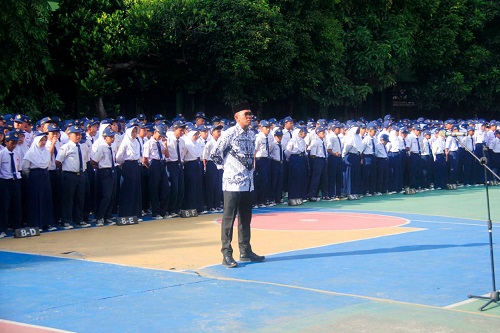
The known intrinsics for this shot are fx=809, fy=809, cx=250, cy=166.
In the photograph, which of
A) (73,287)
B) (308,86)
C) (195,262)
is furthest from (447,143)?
(73,287)

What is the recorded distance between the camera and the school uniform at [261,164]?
20172 millimetres

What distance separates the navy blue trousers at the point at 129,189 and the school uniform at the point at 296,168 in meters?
5.57

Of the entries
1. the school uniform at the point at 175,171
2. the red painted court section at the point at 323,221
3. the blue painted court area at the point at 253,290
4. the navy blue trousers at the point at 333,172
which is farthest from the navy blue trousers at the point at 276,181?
the blue painted court area at the point at 253,290

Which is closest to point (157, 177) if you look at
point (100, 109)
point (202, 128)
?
point (202, 128)

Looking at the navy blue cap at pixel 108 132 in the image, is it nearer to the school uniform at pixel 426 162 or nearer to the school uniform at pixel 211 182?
the school uniform at pixel 211 182

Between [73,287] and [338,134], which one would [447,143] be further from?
[73,287]

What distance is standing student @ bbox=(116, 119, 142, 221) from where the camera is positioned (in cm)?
1678

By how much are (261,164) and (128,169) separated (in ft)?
14.6

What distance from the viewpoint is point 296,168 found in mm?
21469

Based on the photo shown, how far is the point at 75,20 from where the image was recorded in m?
24.8

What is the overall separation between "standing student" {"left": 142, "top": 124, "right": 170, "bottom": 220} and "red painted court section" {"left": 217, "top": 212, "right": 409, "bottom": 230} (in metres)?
1.46

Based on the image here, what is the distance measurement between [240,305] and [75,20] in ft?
58.1

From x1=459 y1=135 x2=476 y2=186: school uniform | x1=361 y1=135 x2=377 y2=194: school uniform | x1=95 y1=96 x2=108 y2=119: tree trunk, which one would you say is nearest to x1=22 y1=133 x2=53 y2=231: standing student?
x1=95 y1=96 x2=108 y2=119: tree trunk

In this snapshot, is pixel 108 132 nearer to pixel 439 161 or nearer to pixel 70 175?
pixel 70 175
